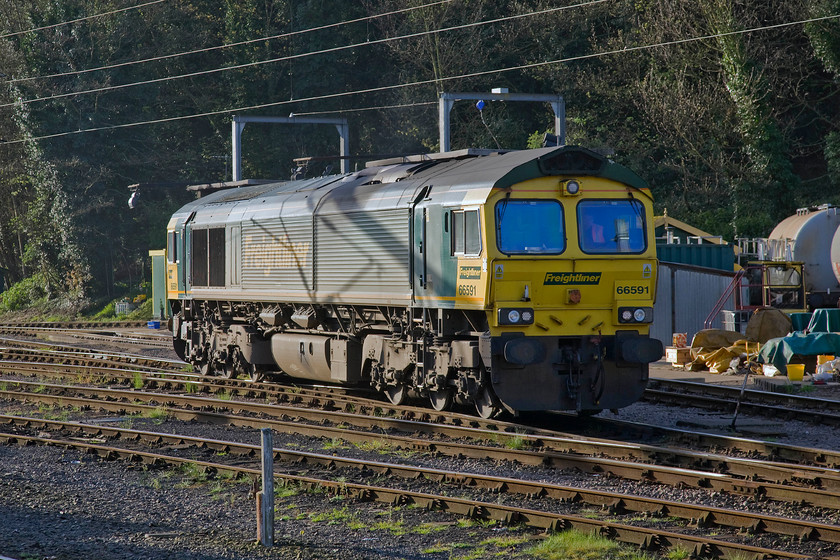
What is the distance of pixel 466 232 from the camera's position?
1311cm

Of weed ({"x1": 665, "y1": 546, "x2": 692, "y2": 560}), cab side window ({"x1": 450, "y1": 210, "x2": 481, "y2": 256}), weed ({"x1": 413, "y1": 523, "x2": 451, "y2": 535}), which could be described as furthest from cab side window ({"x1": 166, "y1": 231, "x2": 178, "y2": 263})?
weed ({"x1": 665, "y1": 546, "x2": 692, "y2": 560})

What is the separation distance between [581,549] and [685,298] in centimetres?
1802

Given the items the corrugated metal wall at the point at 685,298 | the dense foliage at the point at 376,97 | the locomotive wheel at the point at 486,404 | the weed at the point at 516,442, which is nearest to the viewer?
the weed at the point at 516,442

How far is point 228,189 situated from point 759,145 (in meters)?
21.9

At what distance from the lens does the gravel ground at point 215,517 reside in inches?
314

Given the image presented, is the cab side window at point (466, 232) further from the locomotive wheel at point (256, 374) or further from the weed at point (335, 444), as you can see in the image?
the locomotive wheel at point (256, 374)

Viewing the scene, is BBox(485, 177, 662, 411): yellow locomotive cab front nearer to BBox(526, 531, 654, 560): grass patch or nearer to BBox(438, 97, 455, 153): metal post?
BBox(526, 531, 654, 560): grass patch

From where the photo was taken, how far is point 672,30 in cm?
3747

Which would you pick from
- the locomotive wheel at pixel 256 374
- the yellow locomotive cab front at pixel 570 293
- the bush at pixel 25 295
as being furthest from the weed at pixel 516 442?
the bush at pixel 25 295

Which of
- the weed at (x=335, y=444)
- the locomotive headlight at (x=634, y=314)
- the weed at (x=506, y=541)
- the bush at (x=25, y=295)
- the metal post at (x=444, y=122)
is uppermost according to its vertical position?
the metal post at (x=444, y=122)

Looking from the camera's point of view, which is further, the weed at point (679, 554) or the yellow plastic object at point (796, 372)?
the yellow plastic object at point (796, 372)

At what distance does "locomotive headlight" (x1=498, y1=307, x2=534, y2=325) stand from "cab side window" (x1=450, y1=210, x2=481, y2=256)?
0.81 metres

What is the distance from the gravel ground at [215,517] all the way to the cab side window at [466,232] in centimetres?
277

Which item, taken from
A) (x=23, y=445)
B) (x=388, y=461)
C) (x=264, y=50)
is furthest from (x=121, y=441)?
(x=264, y=50)
